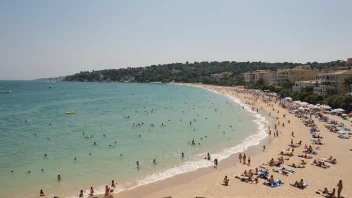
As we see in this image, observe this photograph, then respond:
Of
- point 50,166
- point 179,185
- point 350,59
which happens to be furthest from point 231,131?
point 350,59

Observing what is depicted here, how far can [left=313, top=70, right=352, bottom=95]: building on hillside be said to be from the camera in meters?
50.3

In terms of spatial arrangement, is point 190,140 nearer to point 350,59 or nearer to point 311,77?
point 311,77

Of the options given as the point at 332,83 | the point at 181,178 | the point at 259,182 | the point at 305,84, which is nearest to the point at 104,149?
the point at 181,178

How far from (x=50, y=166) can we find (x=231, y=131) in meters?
19.6

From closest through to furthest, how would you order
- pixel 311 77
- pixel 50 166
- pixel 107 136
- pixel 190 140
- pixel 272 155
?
1. pixel 50 166
2. pixel 272 155
3. pixel 190 140
4. pixel 107 136
5. pixel 311 77

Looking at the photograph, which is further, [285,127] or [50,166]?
[285,127]

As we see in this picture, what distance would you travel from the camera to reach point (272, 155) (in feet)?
74.9

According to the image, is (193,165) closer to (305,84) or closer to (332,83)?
(332,83)

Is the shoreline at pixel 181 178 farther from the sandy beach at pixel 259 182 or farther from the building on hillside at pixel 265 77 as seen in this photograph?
the building on hillside at pixel 265 77

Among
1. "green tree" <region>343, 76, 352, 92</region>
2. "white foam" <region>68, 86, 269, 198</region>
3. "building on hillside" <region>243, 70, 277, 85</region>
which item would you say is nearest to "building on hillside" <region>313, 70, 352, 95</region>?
"green tree" <region>343, 76, 352, 92</region>

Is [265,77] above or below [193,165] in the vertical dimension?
above

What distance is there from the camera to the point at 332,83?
52.2 metres

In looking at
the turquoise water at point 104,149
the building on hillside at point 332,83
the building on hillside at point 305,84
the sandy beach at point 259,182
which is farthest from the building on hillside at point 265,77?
the sandy beach at point 259,182

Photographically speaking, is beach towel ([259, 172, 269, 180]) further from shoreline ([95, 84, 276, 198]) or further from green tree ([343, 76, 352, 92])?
green tree ([343, 76, 352, 92])
